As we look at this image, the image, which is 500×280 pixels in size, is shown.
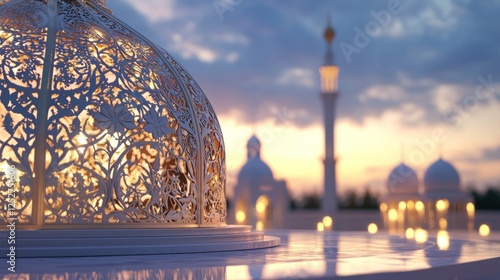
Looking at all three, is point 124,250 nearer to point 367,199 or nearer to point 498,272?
point 498,272

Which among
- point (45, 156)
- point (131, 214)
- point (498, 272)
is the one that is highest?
point (45, 156)

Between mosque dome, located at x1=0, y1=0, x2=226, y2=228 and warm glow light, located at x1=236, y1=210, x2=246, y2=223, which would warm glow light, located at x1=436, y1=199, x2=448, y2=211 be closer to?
warm glow light, located at x1=236, y1=210, x2=246, y2=223

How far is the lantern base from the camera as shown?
5.67 metres

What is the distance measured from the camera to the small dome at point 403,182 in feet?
74.9

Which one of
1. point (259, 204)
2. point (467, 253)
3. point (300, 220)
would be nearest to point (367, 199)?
point (300, 220)

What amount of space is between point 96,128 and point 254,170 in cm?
1453

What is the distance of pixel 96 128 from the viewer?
20.5 feet

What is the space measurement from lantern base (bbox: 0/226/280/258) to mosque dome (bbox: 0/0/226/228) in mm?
204

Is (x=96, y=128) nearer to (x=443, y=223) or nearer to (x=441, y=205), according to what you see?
(x=443, y=223)

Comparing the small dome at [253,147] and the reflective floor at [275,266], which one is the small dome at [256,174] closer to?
the small dome at [253,147]

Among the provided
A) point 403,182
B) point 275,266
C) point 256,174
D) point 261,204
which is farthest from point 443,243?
point 403,182

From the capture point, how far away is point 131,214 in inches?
246

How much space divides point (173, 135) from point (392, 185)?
17256mm

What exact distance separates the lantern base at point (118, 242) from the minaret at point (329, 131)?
15706mm
